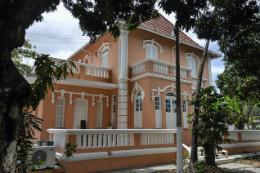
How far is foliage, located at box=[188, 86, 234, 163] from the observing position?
7059 mm

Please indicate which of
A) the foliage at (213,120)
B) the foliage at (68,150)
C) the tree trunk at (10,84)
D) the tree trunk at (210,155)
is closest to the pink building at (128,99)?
the foliage at (68,150)

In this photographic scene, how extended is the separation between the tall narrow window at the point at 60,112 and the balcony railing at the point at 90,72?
1.58 m

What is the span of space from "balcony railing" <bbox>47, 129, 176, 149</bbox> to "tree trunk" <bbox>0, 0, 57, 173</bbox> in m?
4.17

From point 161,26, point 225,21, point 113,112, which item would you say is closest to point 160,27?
point 161,26

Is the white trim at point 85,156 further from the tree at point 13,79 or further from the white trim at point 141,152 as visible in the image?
the tree at point 13,79

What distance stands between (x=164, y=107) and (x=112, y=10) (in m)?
6.30

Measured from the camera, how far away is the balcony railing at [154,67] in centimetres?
1110

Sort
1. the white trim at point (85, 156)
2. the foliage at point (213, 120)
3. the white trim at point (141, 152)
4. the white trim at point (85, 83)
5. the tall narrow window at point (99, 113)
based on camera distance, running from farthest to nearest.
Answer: the tall narrow window at point (99, 113) < the white trim at point (85, 83) < the white trim at point (141, 152) < the foliage at point (213, 120) < the white trim at point (85, 156)

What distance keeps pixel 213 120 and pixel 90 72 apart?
24.4 feet

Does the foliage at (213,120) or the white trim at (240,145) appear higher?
the foliage at (213,120)

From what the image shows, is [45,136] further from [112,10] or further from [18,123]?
[18,123]

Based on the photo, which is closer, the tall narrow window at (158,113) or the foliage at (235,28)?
the foliage at (235,28)

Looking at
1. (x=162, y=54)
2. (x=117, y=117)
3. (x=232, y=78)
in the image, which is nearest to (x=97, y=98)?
(x=117, y=117)

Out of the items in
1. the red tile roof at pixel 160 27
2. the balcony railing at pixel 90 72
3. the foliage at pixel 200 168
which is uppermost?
the red tile roof at pixel 160 27
